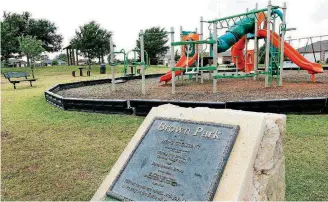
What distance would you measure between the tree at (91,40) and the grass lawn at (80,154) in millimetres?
31832

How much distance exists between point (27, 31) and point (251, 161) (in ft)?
170

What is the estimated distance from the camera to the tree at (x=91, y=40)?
3769 cm

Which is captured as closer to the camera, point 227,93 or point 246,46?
point 227,93

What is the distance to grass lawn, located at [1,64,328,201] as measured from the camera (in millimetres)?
3449

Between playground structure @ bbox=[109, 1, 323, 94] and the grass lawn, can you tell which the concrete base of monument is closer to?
the grass lawn

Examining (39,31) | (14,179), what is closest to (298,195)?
(14,179)

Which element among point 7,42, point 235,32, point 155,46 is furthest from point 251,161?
point 155,46

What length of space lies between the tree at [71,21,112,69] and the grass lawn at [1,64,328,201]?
31832mm

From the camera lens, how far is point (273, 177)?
265cm

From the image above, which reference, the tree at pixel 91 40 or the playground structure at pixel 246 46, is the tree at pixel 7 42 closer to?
the tree at pixel 91 40

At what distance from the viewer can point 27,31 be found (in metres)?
47.8

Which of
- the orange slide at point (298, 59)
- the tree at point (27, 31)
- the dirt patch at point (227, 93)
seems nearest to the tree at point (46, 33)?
the tree at point (27, 31)

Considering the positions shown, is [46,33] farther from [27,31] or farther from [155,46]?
[155,46]

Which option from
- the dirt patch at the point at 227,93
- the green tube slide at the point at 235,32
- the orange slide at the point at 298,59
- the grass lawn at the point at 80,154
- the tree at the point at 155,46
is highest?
the tree at the point at 155,46
